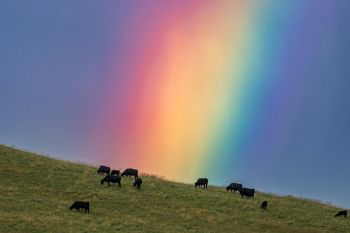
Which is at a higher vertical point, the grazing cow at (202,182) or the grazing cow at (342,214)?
the grazing cow at (202,182)

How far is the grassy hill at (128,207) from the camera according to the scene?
40375 millimetres

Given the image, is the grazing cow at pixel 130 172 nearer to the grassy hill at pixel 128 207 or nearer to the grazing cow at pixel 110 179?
the grassy hill at pixel 128 207

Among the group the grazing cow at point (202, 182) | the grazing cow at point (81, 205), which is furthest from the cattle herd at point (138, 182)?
the grazing cow at point (81, 205)

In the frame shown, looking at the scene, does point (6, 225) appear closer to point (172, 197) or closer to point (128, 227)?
point (128, 227)

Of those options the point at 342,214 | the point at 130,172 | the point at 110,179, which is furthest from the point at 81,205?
the point at 342,214

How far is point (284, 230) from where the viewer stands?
1802 inches

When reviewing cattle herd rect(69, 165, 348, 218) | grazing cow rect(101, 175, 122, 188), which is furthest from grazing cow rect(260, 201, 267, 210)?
grazing cow rect(101, 175, 122, 188)

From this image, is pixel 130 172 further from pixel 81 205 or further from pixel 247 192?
pixel 81 205

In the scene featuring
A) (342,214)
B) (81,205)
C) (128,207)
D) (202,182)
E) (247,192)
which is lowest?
(81,205)

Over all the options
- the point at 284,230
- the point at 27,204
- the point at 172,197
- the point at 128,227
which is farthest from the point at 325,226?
the point at 27,204

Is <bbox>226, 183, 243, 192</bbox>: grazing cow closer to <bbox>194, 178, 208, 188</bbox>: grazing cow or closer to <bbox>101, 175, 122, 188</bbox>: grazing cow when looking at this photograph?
<bbox>194, 178, 208, 188</bbox>: grazing cow

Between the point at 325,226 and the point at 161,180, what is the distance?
19489mm

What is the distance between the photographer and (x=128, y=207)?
4672 centimetres

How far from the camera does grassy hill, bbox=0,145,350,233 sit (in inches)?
1590
